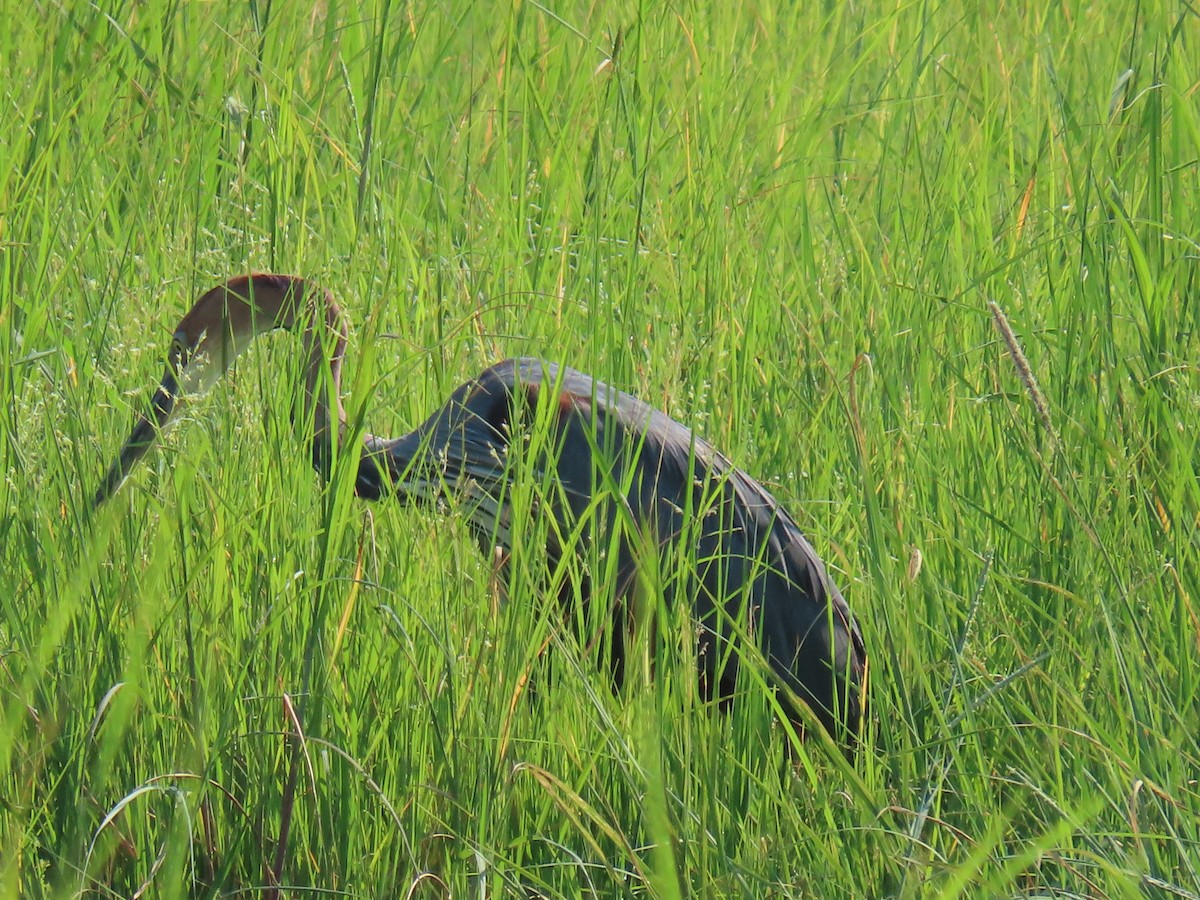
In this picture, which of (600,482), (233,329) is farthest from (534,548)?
(233,329)

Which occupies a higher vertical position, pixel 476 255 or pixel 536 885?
pixel 476 255

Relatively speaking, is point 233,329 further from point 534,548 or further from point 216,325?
point 534,548

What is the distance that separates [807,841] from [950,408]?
33.1 inches

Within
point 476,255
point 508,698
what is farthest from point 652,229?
point 508,698

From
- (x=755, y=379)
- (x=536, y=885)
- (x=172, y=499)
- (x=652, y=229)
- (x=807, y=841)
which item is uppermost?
(x=652, y=229)

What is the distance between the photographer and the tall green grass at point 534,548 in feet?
4.65

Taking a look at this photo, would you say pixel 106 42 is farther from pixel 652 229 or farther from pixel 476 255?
pixel 652 229

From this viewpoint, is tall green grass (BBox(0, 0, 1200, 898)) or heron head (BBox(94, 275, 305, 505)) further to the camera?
heron head (BBox(94, 275, 305, 505))

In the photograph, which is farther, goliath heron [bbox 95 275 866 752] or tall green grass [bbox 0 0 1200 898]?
goliath heron [bbox 95 275 866 752]

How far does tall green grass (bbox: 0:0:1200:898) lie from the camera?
1.42 metres

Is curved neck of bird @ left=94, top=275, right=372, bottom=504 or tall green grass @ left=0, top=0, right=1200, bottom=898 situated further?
curved neck of bird @ left=94, top=275, right=372, bottom=504

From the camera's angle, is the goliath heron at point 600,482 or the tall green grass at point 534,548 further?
the goliath heron at point 600,482

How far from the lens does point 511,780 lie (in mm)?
1438

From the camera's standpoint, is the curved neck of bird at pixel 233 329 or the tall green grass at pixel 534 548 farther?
the curved neck of bird at pixel 233 329
